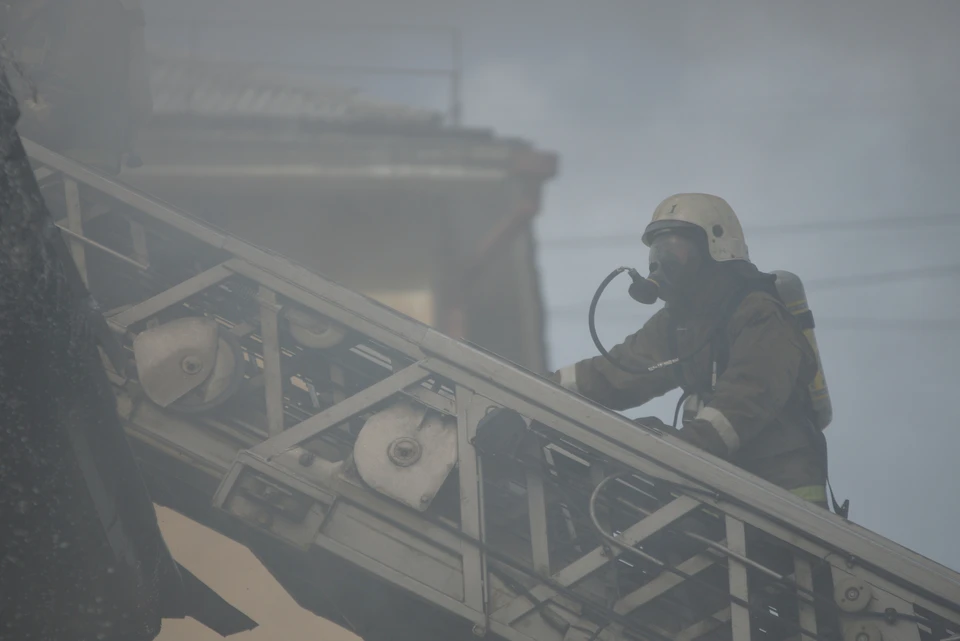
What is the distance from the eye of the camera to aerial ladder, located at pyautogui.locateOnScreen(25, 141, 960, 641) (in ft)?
11.0

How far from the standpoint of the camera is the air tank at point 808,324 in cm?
422

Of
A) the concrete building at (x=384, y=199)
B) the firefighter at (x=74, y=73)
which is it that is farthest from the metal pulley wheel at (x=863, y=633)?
the concrete building at (x=384, y=199)

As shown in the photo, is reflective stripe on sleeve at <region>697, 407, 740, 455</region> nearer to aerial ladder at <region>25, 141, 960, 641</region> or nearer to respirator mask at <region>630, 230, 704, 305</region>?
aerial ladder at <region>25, 141, 960, 641</region>

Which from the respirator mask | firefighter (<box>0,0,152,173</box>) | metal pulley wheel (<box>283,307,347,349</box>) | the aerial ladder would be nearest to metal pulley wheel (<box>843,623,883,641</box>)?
the aerial ladder

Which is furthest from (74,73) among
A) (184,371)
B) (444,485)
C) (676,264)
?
(676,264)

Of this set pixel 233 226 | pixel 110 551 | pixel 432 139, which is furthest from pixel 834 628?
pixel 233 226

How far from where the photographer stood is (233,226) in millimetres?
9781

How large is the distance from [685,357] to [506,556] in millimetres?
1317

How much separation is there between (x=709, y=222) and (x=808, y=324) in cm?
64

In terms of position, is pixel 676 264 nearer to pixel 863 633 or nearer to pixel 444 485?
pixel 444 485

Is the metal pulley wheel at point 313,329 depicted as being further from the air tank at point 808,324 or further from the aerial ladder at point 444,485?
the air tank at point 808,324

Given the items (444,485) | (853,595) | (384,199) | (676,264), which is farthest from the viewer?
(384,199)

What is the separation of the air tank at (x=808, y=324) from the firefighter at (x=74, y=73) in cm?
327

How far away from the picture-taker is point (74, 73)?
4.68 metres
